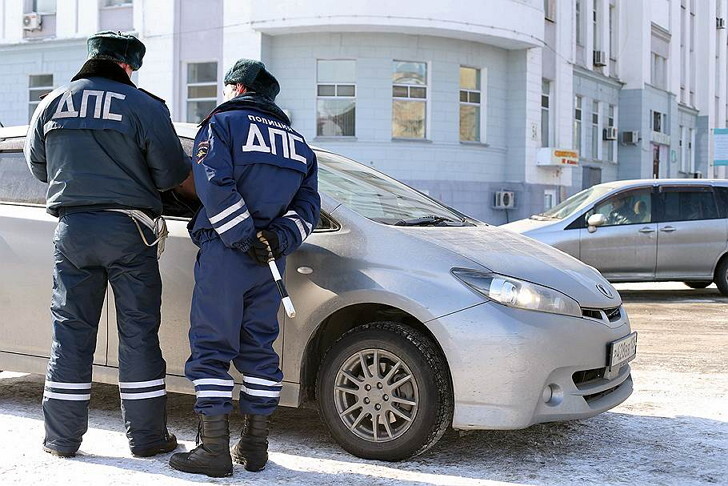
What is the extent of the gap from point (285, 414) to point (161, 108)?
6.31 feet

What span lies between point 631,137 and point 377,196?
27701 mm

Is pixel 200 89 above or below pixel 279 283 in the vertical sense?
above

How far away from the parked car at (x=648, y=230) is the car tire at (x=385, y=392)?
7.55m

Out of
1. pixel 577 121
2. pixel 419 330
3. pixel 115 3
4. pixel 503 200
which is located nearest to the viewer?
pixel 419 330

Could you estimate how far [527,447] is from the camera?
480 cm

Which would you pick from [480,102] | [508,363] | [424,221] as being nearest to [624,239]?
[424,221]

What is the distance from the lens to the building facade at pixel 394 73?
69.5 ft

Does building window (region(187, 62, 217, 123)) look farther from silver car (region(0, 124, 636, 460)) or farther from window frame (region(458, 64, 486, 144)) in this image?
silver car (region(0, 124, 636, 460))

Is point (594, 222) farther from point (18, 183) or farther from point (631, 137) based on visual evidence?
point (631, 137)

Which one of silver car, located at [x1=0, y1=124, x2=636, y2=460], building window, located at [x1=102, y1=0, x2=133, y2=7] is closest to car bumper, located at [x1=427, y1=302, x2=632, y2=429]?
silver car, located at [x1=0, y1=124, x2=636, y2=460]

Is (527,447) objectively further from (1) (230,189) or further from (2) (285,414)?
(1) (230,189)

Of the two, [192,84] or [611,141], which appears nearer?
[192,84]

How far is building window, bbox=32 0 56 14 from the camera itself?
24.5 meters

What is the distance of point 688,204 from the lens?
1204 cm
